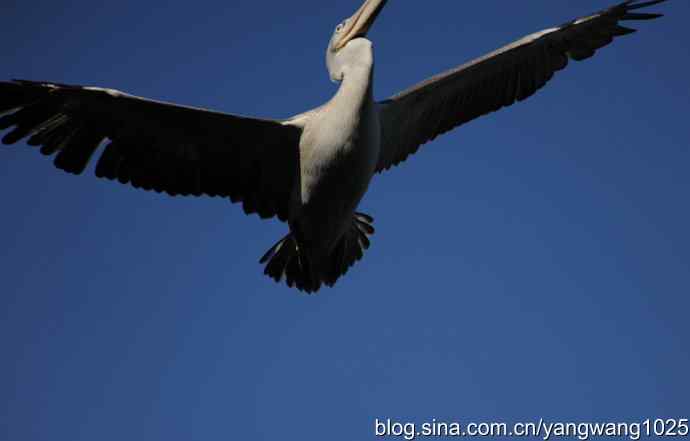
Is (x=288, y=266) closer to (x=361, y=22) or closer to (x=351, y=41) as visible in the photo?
(x=351, y=41)

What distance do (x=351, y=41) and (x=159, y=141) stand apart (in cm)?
147

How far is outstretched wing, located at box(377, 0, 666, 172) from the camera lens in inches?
306

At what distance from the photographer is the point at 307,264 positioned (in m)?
7.61

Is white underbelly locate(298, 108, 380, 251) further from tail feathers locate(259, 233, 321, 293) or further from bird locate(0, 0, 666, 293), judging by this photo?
tail feathers locate(259, 233, 321, 293)

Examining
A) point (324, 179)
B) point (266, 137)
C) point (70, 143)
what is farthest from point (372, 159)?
point (70, 143)

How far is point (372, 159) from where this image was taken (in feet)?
22.8

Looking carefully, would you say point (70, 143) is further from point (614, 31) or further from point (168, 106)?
point (614, 31)

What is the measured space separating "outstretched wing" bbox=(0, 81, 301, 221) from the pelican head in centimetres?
53

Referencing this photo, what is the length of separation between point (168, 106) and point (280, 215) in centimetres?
118

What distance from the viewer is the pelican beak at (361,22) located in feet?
24.1

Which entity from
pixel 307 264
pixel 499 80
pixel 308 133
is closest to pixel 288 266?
pixel 307 264

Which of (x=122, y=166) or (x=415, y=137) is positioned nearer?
(x=122, y=166)

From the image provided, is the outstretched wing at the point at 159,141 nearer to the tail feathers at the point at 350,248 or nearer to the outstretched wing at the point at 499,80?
the tail feathers at the point at 350,248

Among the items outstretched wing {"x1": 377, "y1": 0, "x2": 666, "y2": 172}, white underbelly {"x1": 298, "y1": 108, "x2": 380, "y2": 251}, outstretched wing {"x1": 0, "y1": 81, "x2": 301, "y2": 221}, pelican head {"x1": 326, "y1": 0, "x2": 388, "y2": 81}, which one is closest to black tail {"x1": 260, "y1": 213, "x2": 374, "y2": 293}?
outstretched wing {"x1": 0, "y1": 81, "x2": 301, "y2": 221}
